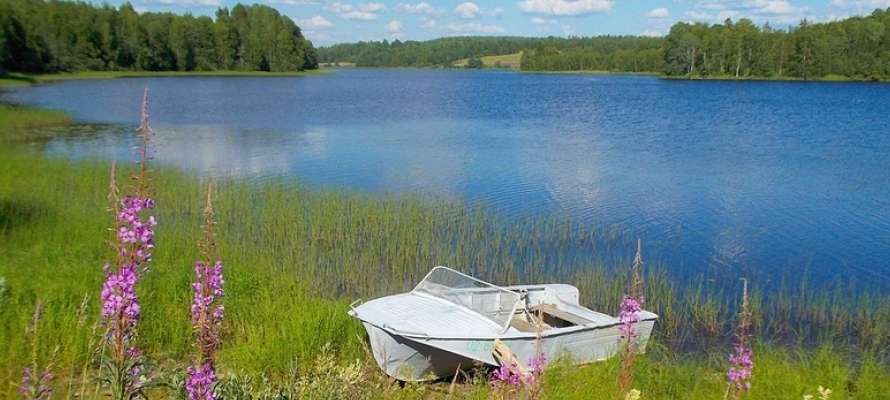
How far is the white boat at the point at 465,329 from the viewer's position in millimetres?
7832

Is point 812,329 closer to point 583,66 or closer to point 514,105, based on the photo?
point 514,105

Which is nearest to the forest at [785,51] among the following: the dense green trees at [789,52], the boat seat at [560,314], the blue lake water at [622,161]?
the dense green trees at [789,52]

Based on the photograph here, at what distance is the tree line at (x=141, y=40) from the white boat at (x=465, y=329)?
6688cm

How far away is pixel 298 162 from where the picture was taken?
23719 millimetres

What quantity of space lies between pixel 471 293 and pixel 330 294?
2952mm

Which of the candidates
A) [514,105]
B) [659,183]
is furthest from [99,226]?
[514,105]

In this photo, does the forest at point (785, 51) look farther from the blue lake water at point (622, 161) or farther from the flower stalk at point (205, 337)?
the flower stalk at point (205, 337)

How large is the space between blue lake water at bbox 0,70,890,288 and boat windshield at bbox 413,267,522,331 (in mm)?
5185

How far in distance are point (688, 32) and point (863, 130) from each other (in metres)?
85.0

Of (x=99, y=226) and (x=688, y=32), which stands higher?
(x=688, y=32)

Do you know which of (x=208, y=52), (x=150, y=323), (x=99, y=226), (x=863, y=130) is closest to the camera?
(x=150, y=323)

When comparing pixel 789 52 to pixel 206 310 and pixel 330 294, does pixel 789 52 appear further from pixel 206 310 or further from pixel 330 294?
pixel 206 310

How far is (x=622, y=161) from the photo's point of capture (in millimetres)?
25422

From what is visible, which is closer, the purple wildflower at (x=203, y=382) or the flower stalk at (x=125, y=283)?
the flower stalk at (x=125, y=283)
